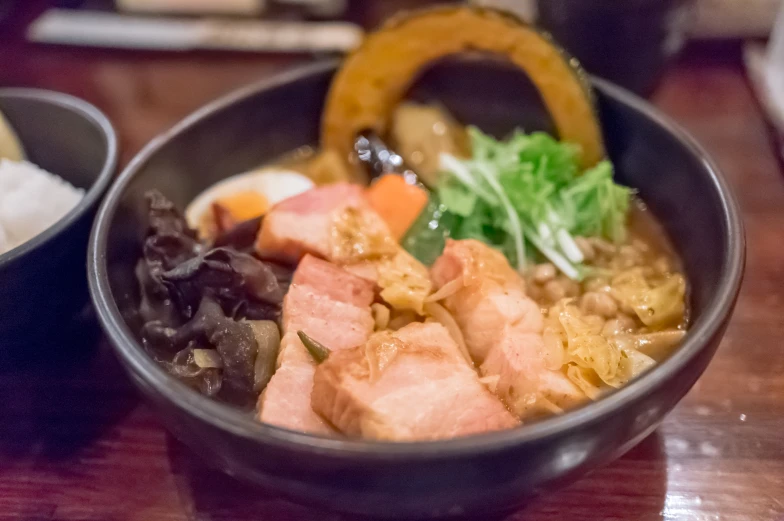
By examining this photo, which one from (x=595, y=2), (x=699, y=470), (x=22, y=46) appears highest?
(x=595, y=2)

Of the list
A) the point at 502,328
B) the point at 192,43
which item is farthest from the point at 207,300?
the point at 192,43

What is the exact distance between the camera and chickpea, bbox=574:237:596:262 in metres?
1.43

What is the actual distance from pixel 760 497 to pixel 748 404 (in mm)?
200

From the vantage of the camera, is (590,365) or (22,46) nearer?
(590,365)

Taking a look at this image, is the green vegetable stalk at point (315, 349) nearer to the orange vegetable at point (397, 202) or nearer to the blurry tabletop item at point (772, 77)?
the orange vegetable at point (397, 202)

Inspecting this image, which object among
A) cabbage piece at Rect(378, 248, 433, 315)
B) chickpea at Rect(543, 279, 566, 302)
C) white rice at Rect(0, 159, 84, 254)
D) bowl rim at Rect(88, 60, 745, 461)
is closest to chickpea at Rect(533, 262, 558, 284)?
chickpea at Rect(543, 279, 566, 302)

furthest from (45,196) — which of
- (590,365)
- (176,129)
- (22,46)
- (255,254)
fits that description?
(22,46)

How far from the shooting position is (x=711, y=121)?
1930 millimetres

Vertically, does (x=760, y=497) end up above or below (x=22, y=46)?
below

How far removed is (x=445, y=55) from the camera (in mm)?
1617

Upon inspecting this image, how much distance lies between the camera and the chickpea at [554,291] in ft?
4.41

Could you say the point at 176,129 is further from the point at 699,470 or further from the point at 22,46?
the point at 22,46

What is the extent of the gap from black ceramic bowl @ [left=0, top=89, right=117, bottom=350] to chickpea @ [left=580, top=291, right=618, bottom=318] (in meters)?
0.98

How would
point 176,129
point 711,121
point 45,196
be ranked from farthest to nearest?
point 711,121 < point 176,129 < point 45,196
